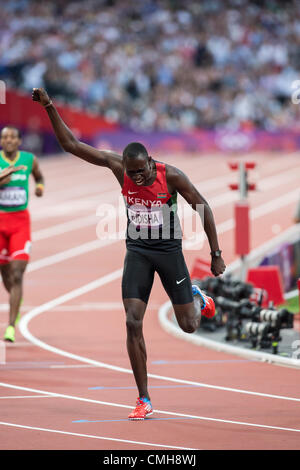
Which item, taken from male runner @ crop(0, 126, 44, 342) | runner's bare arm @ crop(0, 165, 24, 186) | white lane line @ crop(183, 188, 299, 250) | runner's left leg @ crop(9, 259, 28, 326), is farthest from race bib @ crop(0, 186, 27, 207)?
white lane line @ crop(183, 188, 299, 250)

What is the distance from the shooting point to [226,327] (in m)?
11.8

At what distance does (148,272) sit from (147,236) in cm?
29

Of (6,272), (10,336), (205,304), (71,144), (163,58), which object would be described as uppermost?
(163,58)

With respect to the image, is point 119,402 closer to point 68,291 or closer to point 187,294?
point 187,294

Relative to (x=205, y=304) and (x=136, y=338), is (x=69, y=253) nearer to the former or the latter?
(x=205, y=304)

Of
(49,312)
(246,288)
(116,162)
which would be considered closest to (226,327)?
(246,288)

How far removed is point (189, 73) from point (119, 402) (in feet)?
120

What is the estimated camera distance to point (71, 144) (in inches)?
299

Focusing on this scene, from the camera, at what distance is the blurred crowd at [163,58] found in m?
42.0

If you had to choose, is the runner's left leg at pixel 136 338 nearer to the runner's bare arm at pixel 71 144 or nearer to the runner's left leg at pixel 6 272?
the runner's bare arm at pixel 71 144

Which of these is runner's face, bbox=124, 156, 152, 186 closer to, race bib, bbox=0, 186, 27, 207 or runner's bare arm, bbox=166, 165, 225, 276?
runner's bare arm, bbox=166, 165, 225, 276

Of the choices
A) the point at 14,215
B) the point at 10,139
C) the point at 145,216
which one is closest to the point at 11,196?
the point at 14,215

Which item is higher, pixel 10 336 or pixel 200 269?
pixel 200 269

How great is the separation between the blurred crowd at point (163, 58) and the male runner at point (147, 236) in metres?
31.0
